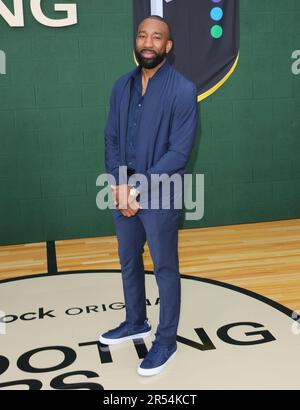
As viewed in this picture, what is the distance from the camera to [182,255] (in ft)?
13.7

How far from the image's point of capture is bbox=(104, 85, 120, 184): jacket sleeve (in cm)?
246

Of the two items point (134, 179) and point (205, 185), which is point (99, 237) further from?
point (134, 179)

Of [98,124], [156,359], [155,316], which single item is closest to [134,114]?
[156,359]

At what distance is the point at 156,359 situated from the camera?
239 cm

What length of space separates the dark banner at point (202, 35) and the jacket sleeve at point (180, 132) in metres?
2.46

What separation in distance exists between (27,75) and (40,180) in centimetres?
95

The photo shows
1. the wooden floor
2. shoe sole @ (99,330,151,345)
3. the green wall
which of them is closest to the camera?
shoe sole @ (99,330,151,345)

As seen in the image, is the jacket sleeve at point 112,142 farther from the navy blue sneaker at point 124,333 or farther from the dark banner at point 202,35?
the dark banner at point 202,35

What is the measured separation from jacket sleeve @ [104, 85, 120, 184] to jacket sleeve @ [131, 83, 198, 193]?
0.90 ft

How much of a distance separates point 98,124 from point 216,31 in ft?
4.65

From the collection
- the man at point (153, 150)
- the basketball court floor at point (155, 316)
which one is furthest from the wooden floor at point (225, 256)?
the man at point (153, 150)

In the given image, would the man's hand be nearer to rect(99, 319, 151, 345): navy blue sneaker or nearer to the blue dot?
rect(99, 319, 151, 345): navy blue sneaker

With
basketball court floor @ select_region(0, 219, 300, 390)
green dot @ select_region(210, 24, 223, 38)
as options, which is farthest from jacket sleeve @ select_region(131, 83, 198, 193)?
green dot @ select_region(210, 24, 223, 38)
